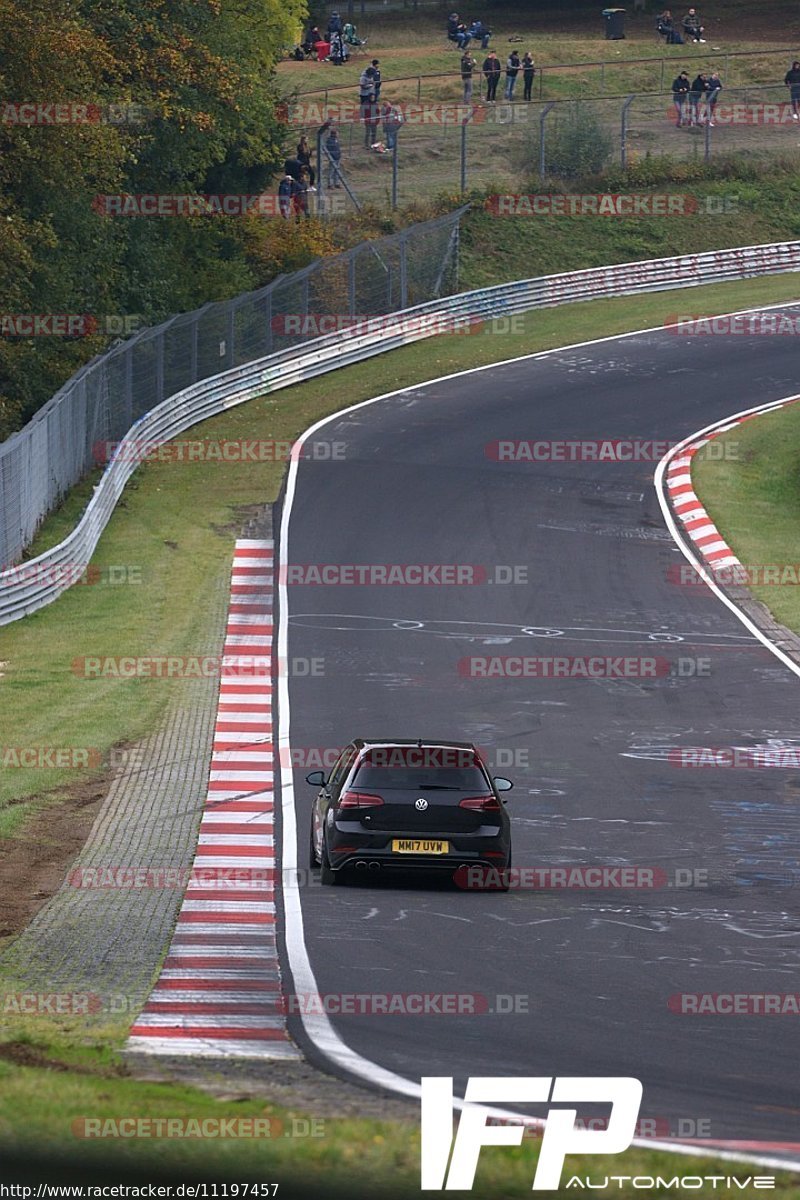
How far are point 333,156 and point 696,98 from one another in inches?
648

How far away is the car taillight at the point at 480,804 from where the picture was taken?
1577cm

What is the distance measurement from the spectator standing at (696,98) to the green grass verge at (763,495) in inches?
981

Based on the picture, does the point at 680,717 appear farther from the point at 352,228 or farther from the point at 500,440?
the point at 352,228

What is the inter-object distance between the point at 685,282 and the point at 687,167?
7.66m

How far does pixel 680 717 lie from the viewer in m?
23.7

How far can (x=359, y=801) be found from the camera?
1581cm

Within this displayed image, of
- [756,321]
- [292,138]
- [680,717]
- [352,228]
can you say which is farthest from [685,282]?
[680,717]

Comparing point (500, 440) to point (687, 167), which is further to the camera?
point (687, 167)

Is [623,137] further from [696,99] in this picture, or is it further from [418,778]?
[418,778]

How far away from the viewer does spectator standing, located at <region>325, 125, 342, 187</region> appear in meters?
56.9

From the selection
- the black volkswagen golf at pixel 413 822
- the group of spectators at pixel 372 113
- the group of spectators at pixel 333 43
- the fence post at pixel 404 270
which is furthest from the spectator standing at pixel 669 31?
the black volkswagen golf at pixel 413 822

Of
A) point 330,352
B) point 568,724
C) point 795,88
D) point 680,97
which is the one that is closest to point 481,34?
point 680,97

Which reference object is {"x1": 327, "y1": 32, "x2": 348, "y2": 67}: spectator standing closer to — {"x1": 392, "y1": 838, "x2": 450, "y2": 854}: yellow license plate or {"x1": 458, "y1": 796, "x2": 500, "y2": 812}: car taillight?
{"x1": 458, "y1": 796, "x2": 500, "y2": 812}: car taillight

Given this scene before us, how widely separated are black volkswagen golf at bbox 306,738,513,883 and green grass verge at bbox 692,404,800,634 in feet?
48.2
